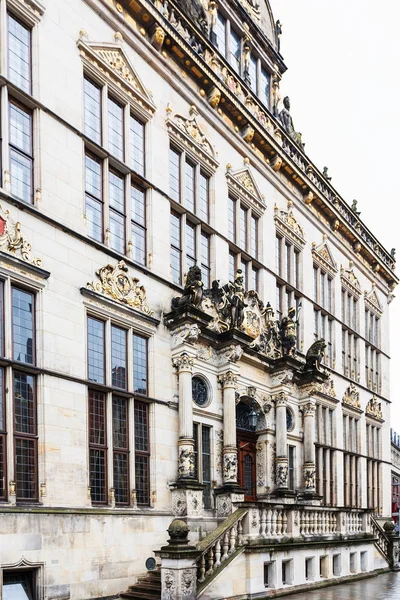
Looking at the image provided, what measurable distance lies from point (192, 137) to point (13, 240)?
26.7 feet

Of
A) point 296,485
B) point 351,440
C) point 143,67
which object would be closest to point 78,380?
point 143,67

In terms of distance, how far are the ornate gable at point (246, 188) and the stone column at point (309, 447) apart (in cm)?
669

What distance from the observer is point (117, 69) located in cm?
1741

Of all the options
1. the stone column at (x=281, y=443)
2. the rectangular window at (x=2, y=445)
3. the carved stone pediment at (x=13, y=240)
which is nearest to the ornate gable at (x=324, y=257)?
the stone column at (x=281, y=443)

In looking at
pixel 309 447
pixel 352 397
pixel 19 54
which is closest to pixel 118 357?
pixel 19 54

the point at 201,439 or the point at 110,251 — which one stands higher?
the point at 110,251

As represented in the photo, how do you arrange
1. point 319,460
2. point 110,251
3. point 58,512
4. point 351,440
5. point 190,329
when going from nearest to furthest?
point 58,512
point 110,251
point 190,329
point 319,460
point 351,440

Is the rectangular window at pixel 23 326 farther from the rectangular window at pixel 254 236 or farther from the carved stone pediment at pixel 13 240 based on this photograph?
the rectangular window at pixel 254 236

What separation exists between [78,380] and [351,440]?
59.1ft

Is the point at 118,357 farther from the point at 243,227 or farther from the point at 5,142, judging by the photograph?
the point at 243,227

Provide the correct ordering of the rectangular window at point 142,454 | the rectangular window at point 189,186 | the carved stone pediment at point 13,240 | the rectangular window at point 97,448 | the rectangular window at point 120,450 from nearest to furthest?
the carved stone pediment at point 13,240
the rectangular window at point 97,448
the rectangular window at point 120,450
the rectangular window at point 142,454
the rectangular window at point 189,186

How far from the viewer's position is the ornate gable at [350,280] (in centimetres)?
3116

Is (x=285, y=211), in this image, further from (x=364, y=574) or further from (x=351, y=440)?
(x=364, y=574)

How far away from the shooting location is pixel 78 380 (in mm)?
14898
